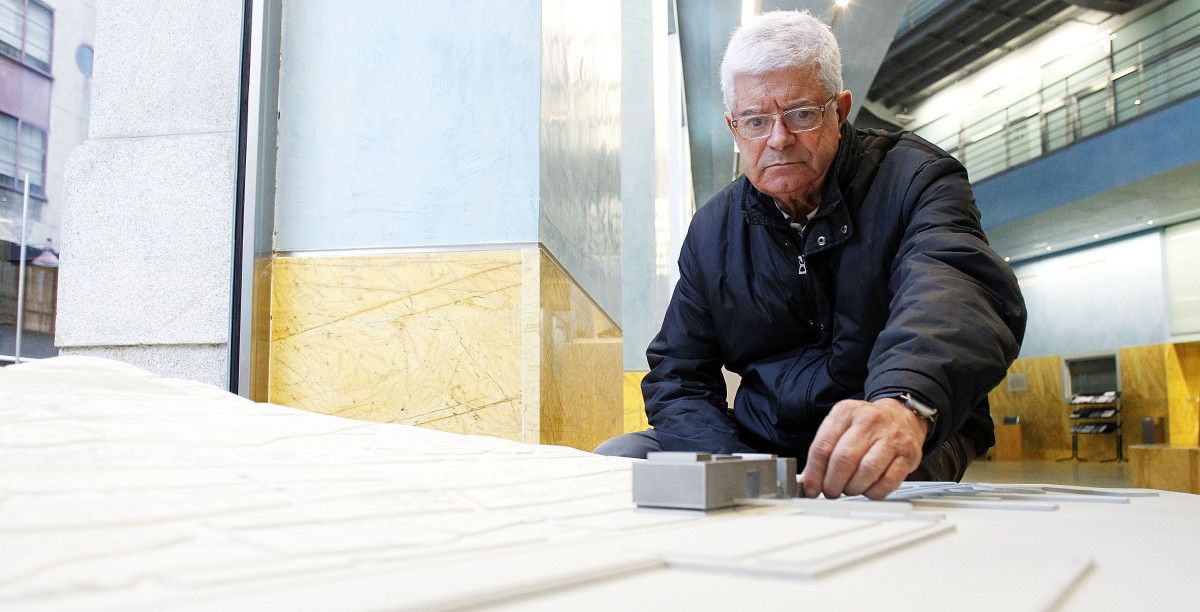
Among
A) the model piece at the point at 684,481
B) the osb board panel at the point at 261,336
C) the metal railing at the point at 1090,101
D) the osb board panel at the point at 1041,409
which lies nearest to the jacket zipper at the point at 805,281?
the model piece at the point at 684,481

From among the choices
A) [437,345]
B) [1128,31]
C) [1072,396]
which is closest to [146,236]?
[437,345]

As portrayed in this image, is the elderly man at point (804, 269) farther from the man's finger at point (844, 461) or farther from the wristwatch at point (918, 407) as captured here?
the man's finger at point (844, 461)

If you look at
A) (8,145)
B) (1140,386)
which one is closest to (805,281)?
(8,145)

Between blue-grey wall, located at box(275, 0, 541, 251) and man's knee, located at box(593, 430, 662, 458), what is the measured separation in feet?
2.77

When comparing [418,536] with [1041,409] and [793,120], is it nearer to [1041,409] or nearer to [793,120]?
[793,120]

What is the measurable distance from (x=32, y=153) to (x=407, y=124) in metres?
1.01

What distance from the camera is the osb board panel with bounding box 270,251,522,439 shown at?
8.56 ft

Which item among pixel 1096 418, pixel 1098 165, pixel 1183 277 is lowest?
pixel 1096 418

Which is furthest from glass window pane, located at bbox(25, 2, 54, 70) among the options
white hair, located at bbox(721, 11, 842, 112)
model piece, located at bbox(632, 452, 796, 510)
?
model piece, located at bbox(632, 452, 796, 510)

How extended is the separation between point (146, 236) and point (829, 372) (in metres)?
1.95

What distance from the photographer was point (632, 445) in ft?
6.66

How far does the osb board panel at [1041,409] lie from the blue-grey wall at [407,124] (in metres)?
15.7

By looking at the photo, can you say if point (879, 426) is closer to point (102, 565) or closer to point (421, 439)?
point (421, 439)

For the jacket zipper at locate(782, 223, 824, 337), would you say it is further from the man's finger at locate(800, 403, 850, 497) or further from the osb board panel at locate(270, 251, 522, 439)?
the osb board panel at locate(270, 251, 522, 439)
